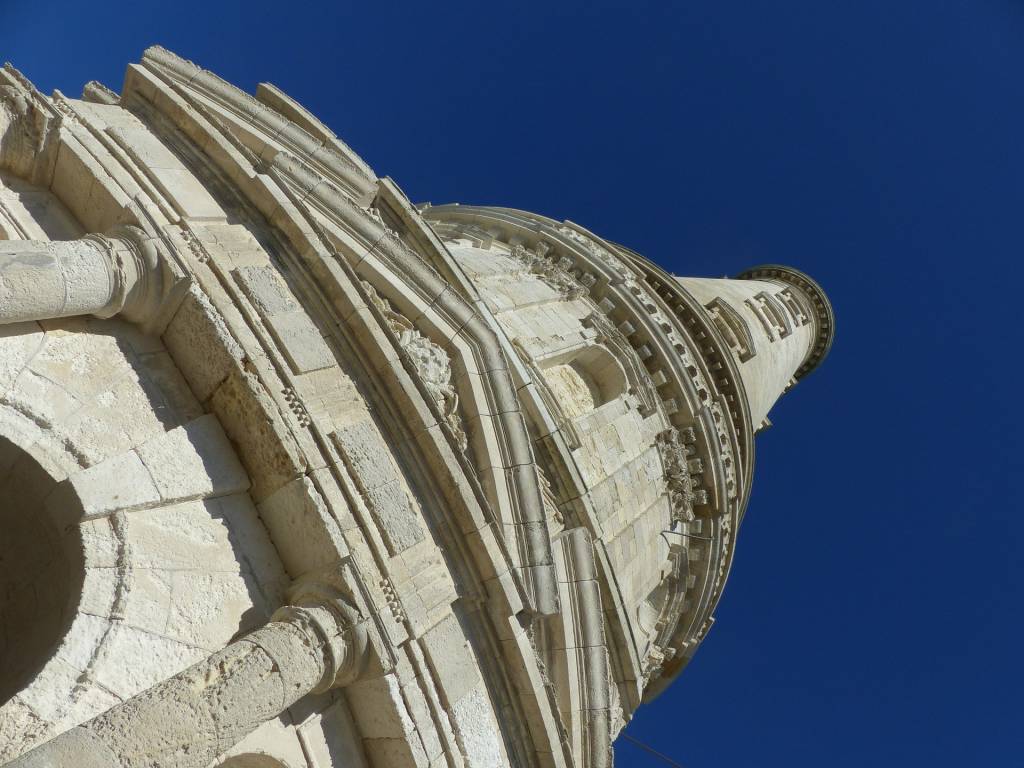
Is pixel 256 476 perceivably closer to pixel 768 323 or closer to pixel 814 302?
pixel 768 323

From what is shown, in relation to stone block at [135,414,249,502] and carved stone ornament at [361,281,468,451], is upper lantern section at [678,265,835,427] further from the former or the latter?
stone block at [135,414,249,502]

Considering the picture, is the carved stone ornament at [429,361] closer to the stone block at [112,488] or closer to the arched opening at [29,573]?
the stone block at [112,488]

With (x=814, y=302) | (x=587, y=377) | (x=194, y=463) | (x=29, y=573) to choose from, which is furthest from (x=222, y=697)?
(x=814, y=302)

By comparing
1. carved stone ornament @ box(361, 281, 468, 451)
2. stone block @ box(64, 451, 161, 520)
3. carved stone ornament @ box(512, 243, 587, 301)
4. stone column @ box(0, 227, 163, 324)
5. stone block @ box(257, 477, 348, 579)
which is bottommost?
stone block @ box(257, 477, 348, 579)

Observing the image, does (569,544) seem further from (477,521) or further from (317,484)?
(317,484)

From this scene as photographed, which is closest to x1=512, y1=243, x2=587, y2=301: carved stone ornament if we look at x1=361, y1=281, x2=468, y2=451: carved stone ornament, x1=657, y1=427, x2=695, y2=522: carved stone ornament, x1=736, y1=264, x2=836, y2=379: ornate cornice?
x1=657, y1=427, x2=695, y2=522: carved stone ornament

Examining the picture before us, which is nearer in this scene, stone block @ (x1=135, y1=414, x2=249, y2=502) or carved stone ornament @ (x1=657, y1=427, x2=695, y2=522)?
stone block @ (x1=135, y1=414, x2=249, y2=502)

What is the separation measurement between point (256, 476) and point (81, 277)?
2.16 m

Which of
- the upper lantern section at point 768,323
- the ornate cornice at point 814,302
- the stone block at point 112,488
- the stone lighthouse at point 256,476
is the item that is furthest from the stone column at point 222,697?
the ornate cornice at point 814,302

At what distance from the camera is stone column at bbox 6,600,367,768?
14.6 feet

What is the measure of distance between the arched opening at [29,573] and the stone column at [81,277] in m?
1.12

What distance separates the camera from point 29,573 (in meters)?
6.55

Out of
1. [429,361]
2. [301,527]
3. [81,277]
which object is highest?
[81,277]

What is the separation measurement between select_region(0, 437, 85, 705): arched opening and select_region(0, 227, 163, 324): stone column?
3.66ft
